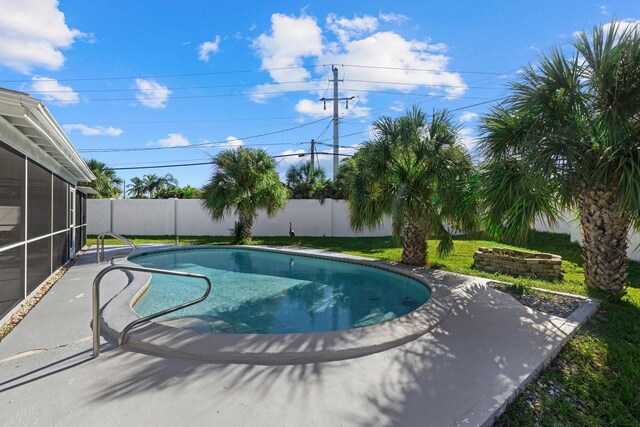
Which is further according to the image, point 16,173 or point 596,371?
point 16,173

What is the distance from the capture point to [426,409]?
2818 mm

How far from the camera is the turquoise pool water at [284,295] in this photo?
5.84 m

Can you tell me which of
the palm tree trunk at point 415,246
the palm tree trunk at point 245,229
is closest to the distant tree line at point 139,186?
the palm tree trunk at point 245,229

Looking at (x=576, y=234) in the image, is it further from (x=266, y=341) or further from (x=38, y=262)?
(x=38, y=262)

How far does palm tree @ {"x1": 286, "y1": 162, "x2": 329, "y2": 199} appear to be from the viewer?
2178 cm

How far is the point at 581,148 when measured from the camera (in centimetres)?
581

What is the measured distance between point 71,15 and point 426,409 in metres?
14.5

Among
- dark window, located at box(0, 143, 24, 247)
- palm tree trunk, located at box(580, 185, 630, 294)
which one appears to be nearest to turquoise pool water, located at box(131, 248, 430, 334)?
dark window, located at box(0, 143, 24, 247)

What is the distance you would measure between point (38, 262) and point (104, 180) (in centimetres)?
1980

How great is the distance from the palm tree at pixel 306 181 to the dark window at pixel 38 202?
15111 mm

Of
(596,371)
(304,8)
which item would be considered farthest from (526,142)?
(304,8)

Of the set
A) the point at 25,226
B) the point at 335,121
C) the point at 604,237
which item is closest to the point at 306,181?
the point at 335,121

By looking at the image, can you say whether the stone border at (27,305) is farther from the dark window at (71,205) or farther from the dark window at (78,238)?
the dark window at (78,238)

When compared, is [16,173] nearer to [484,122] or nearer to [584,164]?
[484,122]
